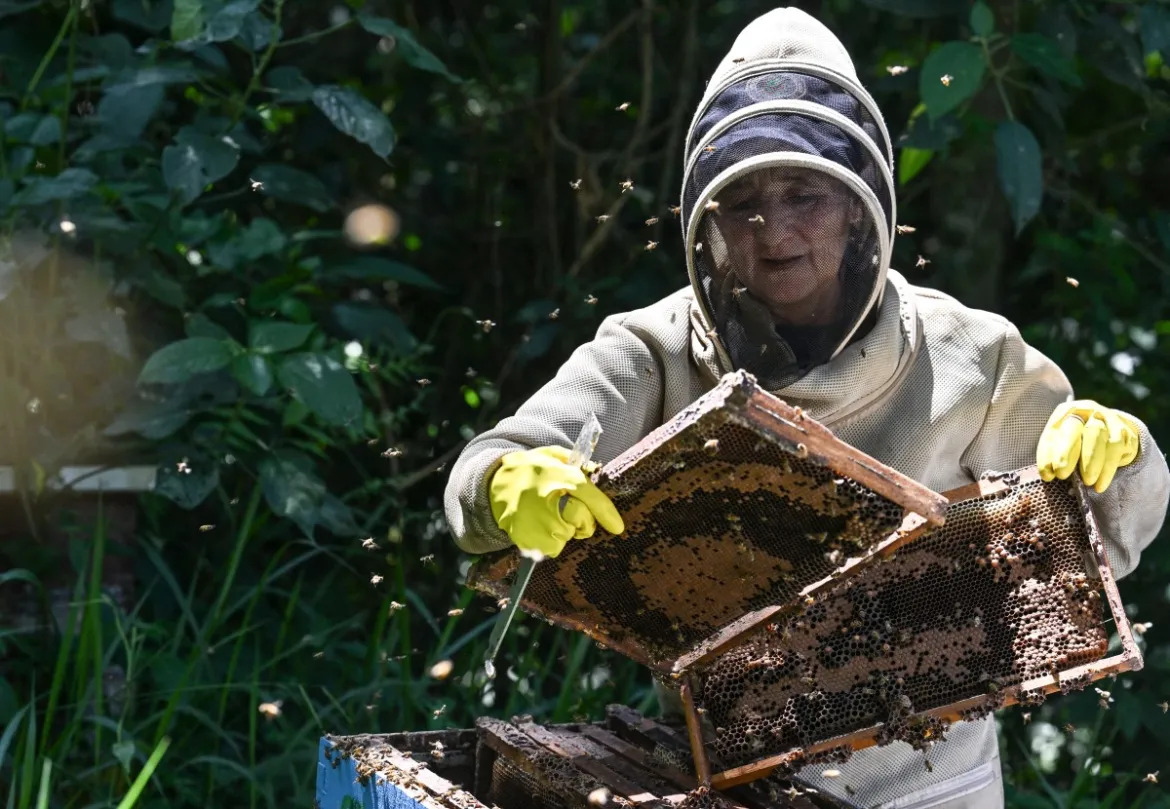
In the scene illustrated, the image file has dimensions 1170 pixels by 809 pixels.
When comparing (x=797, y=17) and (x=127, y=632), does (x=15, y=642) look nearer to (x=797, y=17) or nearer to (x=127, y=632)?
(x=127, y=632)

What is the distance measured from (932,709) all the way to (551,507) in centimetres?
75

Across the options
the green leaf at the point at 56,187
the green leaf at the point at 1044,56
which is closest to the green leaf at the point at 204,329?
the green leaf at the point at 56,187

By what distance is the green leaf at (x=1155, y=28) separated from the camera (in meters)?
3.78

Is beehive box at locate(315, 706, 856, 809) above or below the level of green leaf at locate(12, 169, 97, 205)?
below

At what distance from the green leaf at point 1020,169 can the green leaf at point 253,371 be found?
208 cm

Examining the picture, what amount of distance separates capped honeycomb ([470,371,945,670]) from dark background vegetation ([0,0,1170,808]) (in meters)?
0.98

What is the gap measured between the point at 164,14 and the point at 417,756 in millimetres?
2367

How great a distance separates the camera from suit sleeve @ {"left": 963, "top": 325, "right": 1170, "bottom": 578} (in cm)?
257

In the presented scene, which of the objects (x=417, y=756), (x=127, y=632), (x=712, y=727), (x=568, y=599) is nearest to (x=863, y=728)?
(x=712, y=727)

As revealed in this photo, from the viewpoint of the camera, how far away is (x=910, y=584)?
2.45m

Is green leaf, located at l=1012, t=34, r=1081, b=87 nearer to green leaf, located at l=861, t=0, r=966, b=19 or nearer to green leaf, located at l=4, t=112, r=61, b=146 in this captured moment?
green leaf, located at l=861, t=0, r=966, b=19

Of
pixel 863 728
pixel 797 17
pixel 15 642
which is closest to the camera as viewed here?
pixel 863 728

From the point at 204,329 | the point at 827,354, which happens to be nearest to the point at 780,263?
the point at 827,354

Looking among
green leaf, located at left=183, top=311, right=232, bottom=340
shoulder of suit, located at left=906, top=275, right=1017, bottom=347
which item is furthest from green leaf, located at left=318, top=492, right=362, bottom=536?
shoulder of suit, located at left=906, top=275, right=1017, bottom=347
